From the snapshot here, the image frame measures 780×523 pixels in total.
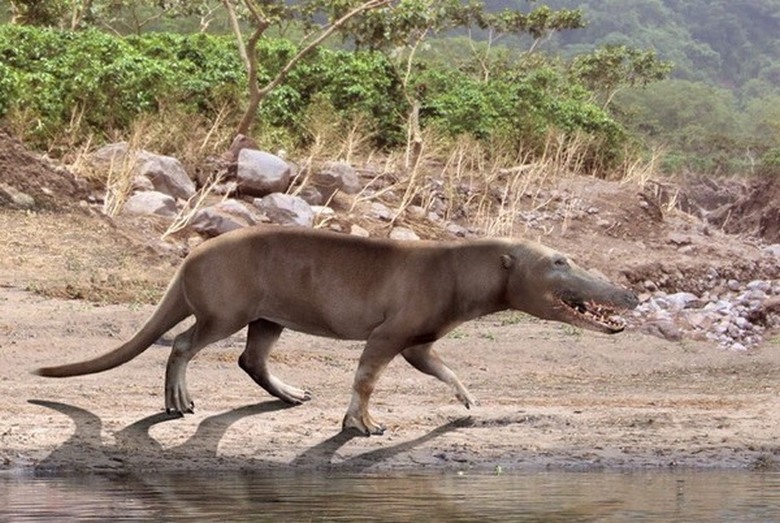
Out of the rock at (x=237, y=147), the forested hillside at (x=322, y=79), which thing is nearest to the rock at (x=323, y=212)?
the rock at (x=237, y=147)

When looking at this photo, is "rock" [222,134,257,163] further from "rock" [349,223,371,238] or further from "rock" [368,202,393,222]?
"rock" [349,223,371,238]

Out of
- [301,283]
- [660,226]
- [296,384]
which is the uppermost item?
[301,283]

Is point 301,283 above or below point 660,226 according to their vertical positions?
above

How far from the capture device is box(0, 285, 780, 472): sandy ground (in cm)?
950

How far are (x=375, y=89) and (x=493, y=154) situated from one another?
2375 mm

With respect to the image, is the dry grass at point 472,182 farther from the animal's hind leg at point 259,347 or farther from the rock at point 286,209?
the animal's hind leg at point 259,347

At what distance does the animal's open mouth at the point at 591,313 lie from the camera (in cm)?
981

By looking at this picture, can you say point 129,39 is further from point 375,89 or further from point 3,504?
point 3,504

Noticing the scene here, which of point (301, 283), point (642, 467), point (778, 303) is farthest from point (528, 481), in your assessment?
point (778, 303)

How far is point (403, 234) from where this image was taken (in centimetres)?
1966

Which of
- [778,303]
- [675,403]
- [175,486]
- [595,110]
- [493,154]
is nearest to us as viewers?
[175,486]

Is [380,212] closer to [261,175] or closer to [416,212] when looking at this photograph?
[416,212]

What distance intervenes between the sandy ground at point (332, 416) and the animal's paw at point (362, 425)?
0.06 metres

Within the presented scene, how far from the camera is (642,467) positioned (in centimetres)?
983
